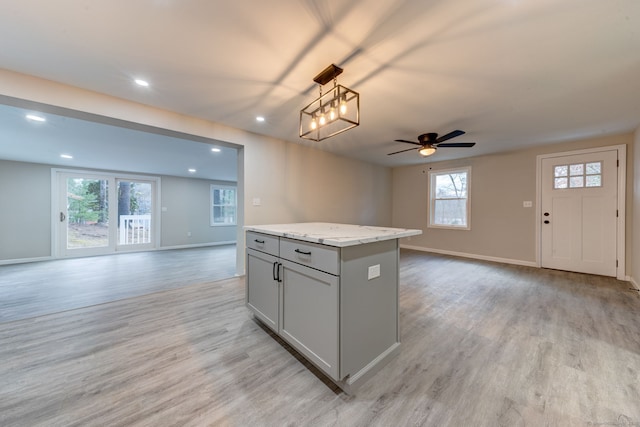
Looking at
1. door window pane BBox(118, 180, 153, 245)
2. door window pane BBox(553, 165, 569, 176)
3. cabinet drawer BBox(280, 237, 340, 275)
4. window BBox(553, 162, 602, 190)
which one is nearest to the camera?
cabinet drawer BBox(280, 237, 340, 275)

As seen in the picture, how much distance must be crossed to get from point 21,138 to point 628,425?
7219 mm

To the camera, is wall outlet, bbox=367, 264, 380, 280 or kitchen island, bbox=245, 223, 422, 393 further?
wall outlet, bbox=367, 264, 380, 280

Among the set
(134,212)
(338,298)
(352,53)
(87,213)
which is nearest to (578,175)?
(352,53)

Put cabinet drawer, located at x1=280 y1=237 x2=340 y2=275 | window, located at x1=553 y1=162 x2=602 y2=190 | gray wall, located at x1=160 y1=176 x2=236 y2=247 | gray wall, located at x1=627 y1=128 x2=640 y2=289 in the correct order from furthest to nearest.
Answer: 1. gray wall, located at x1=160 y1=176 x2=236 y2=247
2. window, located at x1=553 y1=162 x2=602 y2=190
3. gray wall, located at x1=627 y1=128 x2=640 y2=289
4. cabinet drawer, located at x1=280 y1=237 x2=340 y2=275

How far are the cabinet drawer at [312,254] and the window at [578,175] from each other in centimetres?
527

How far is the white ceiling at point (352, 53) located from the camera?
1.50m

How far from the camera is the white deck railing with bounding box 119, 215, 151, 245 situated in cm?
629

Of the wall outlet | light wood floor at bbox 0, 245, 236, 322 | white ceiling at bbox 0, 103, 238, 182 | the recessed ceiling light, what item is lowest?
light wood floor at bbox 0, 245, 236, 322

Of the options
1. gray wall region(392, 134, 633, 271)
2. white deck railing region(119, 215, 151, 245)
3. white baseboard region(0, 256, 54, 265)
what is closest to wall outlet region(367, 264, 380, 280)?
gray wall region(392, 134, 633, 271)

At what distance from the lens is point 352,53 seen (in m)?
1.89

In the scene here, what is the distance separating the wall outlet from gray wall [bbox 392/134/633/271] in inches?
189

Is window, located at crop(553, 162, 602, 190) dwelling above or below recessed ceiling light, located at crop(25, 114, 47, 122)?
below

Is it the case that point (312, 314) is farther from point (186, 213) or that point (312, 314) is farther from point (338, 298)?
point (186, 213)

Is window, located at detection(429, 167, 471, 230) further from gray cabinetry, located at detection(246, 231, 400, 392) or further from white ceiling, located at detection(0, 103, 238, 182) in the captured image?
white ceiling, located at detection(0, 103, 238, 182)
